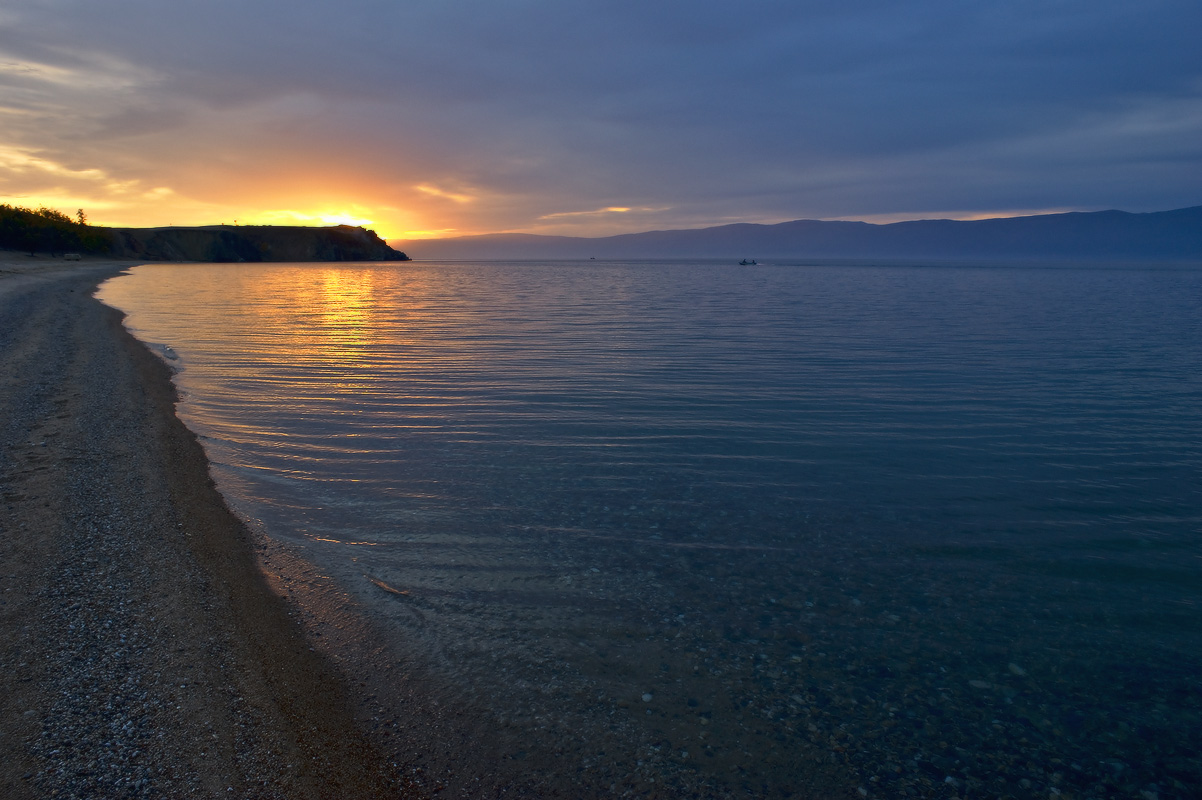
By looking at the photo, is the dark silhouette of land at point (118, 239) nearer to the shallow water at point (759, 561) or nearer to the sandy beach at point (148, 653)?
the shallow water at point (759, 561)

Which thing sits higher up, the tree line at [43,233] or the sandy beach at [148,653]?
the tree line at [43,233]

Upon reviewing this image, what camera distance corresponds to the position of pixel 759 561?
7.68 meters

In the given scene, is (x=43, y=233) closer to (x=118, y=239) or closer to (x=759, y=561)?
(x=118, y=239)

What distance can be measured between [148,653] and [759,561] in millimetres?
6123

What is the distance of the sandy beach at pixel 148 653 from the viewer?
13.7 feet

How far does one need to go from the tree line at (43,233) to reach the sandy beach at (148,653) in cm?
12205

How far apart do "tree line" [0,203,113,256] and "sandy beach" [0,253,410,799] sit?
12205cm

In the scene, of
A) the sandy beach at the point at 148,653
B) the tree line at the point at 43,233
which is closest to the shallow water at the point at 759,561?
the sandy beach at the point at 148,653

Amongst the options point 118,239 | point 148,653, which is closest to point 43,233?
point 118,239

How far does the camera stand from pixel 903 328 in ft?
102

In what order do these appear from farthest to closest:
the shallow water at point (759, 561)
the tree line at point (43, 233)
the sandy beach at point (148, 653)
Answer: the tree line at point (43, 233) → the shallow water at point (759, 561) → the sandy beach at point (148, 653)

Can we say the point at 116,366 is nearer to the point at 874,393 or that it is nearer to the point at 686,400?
the point at 686,400

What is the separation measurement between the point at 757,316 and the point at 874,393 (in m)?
21.7

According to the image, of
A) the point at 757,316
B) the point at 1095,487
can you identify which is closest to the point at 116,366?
the point at 1095,487
